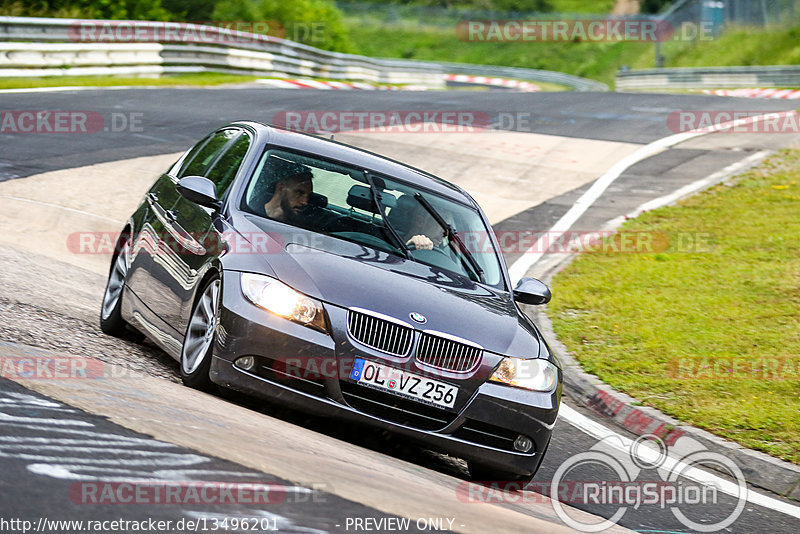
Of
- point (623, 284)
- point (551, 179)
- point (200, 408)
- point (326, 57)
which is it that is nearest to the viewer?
point (200, 408)

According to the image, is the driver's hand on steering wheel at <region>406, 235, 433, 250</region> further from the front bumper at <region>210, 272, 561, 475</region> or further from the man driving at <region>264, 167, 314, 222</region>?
the front bumper at <region>210, 272, 561, 475</region>

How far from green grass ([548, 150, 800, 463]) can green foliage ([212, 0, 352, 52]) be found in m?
37.7

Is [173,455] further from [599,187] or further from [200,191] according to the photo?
[599,187]

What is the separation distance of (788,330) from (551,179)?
7578mm

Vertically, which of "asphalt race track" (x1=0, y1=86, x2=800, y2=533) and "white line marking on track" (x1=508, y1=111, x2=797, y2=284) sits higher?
"asphalt race track" (x1=0, y1=86, x2=800, y2=533)

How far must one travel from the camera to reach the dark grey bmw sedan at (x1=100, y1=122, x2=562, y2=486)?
5.60 metres

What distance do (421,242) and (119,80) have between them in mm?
20911

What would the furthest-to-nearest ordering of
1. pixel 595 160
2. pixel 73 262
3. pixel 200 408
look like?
pixel 595 160
pixel 73 262
pixel 200 408

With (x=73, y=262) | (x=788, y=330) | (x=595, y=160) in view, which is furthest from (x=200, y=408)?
(x=595, y=160)

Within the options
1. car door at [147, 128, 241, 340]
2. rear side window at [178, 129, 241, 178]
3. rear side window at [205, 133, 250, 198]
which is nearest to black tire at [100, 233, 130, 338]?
car door at [147, 128, 241, 340]

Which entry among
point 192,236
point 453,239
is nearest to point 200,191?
point 192,236

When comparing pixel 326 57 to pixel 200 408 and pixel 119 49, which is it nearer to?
pixel 119 49

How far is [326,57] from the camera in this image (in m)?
37.9

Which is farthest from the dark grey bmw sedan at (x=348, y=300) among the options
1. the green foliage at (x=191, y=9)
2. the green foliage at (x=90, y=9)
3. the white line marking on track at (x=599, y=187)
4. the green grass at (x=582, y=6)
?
the green grass at (x=582, y=6)
